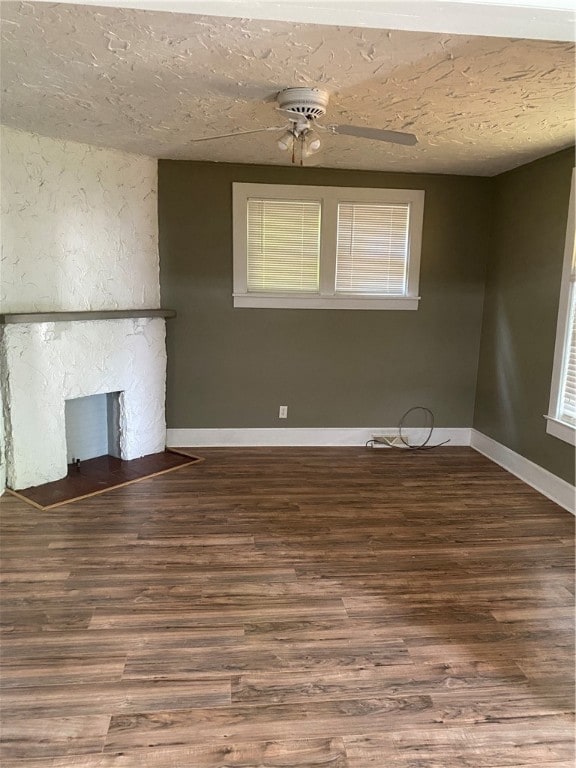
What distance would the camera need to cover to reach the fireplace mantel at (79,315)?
10.9 ft

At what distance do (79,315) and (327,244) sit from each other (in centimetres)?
213

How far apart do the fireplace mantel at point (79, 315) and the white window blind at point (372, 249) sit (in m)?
1.58

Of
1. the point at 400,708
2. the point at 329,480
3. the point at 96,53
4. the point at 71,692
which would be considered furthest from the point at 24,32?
the point at 329,480

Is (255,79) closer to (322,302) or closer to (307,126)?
(307,126)

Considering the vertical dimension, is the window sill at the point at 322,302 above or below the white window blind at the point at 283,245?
below

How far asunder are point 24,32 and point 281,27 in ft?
3.32

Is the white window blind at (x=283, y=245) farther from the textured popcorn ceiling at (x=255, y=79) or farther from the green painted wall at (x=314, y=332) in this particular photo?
the textured popcorn ceiling at (x=255, y=79)

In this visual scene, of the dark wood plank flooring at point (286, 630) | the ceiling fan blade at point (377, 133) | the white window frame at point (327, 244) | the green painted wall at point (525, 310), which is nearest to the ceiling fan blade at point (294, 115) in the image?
the ceiling fan blade at point (377, 133)

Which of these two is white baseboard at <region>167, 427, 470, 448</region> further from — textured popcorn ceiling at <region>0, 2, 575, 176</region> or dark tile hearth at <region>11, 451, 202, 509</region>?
textured popcorn ceiling at <region>0, 2, 575, 176</region>

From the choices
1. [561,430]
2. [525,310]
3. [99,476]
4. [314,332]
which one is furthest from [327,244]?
[99,476]

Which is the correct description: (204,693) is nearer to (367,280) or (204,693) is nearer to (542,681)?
(542,681)

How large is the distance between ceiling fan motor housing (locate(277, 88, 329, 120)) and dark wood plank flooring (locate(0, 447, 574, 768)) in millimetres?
2348

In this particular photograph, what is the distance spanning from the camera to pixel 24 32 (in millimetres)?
1997

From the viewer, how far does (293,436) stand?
4742 mm
